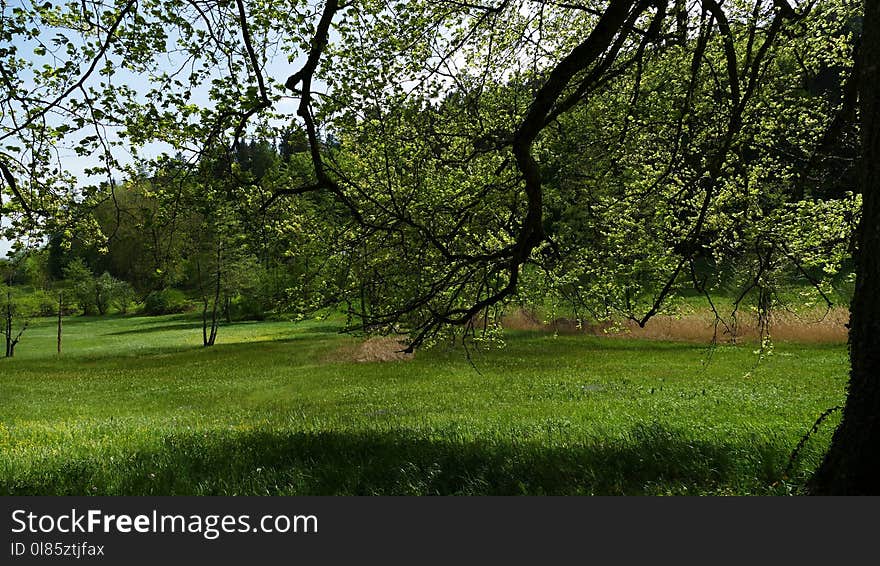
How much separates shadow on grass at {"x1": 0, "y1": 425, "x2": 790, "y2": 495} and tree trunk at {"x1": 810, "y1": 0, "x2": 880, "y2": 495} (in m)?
0.79

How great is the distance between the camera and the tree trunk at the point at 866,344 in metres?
3.66

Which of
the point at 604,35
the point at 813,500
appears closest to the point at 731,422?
the point at 813,500

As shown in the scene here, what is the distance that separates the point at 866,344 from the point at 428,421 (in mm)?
7283

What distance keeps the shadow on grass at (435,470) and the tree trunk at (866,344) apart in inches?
31.2

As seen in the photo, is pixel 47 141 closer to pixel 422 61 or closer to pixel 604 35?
pixel 422 61

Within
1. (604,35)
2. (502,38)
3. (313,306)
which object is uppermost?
(502,38)

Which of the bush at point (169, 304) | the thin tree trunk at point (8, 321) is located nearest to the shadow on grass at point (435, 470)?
the thin tree trunk at point (8, 321)

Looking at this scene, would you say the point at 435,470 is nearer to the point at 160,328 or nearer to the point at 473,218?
the point at 473,218

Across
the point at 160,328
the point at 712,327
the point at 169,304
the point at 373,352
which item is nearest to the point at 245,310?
the point at 160,328

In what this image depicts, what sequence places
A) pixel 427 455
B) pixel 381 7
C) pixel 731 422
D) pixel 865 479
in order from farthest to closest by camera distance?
pixel 731 422, pixel 381 7, pixel 427 455, pixel 865 479

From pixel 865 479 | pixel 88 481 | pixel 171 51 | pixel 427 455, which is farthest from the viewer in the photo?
pixel 171 51

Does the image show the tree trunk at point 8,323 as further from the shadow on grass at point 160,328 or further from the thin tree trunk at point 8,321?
the shadow on grass at point 160,328

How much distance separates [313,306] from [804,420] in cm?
806

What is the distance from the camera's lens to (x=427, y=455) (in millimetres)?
5930
